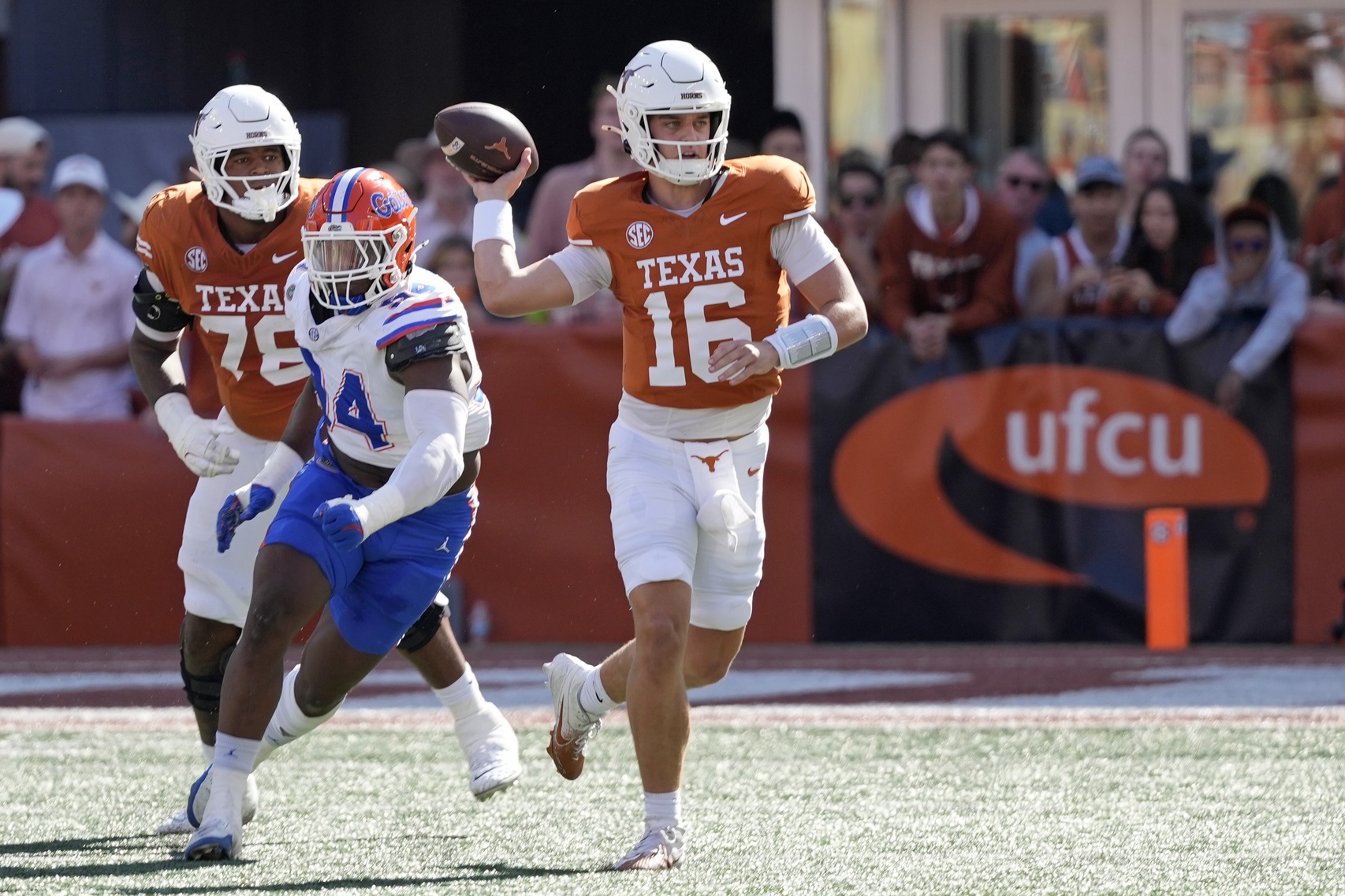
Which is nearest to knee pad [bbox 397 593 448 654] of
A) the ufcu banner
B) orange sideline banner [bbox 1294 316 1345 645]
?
the ufcu banner

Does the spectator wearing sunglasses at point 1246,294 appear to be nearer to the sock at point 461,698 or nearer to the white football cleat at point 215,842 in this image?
the sock at point 461,698

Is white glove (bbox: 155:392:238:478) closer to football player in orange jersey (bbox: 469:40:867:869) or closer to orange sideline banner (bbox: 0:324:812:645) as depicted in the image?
football player in orange jersey (bbox: 469:40:867:869)

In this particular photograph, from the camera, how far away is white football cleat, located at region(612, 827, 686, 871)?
4.66m

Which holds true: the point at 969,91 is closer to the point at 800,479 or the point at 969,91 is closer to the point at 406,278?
the point at 800,479

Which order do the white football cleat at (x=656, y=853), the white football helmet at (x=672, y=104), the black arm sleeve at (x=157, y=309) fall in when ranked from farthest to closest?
the black arm sleeve at (x=157, y=309) < the white football helmet at (x=672, y=104) < the white football cleat at (x=656, y=853)

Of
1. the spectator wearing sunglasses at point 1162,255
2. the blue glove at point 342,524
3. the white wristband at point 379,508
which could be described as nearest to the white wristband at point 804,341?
the white wristband at point 379,508

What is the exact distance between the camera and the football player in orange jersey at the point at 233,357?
212 inches

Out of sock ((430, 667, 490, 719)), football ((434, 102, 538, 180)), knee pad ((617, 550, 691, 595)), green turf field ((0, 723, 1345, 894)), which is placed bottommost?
green turf field ((0, 723, 1345, 894))

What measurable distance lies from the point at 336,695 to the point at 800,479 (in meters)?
4.20

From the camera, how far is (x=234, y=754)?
15.6 feet

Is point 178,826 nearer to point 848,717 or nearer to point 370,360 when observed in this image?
→ point 370,360

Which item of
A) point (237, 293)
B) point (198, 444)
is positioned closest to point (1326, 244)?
point (237, 293)

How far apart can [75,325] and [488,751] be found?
15.0 feet

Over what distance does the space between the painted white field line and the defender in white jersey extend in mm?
2006
